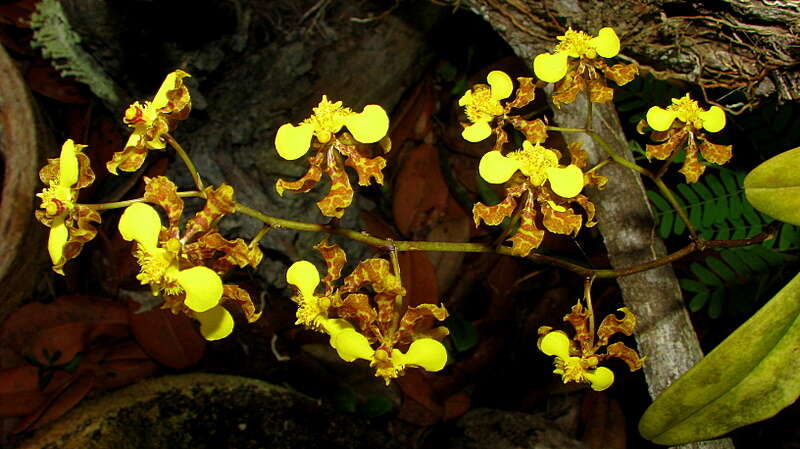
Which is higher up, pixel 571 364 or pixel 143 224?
pixel 143 224

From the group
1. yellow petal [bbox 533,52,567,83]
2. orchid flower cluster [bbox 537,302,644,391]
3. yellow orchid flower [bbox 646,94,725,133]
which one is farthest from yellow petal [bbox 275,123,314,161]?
yellow orchid flower [bbox 646,94,725,133]

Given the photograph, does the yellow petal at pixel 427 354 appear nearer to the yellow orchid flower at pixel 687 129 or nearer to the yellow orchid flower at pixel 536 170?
the yellow orchid flower at pixel 536 170

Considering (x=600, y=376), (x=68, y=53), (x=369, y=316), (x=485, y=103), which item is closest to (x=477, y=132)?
(x=485, y=103)

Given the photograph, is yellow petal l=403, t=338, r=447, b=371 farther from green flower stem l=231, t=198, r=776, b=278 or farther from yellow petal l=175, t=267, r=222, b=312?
yellow petal l=175, t=267, r=222, b=312

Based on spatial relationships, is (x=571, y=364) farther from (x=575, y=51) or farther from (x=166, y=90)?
(x=166, y=90)

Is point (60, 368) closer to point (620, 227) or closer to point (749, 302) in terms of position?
point (620, 227)

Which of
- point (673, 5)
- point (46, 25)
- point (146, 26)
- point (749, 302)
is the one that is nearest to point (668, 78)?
point (673, 5)
